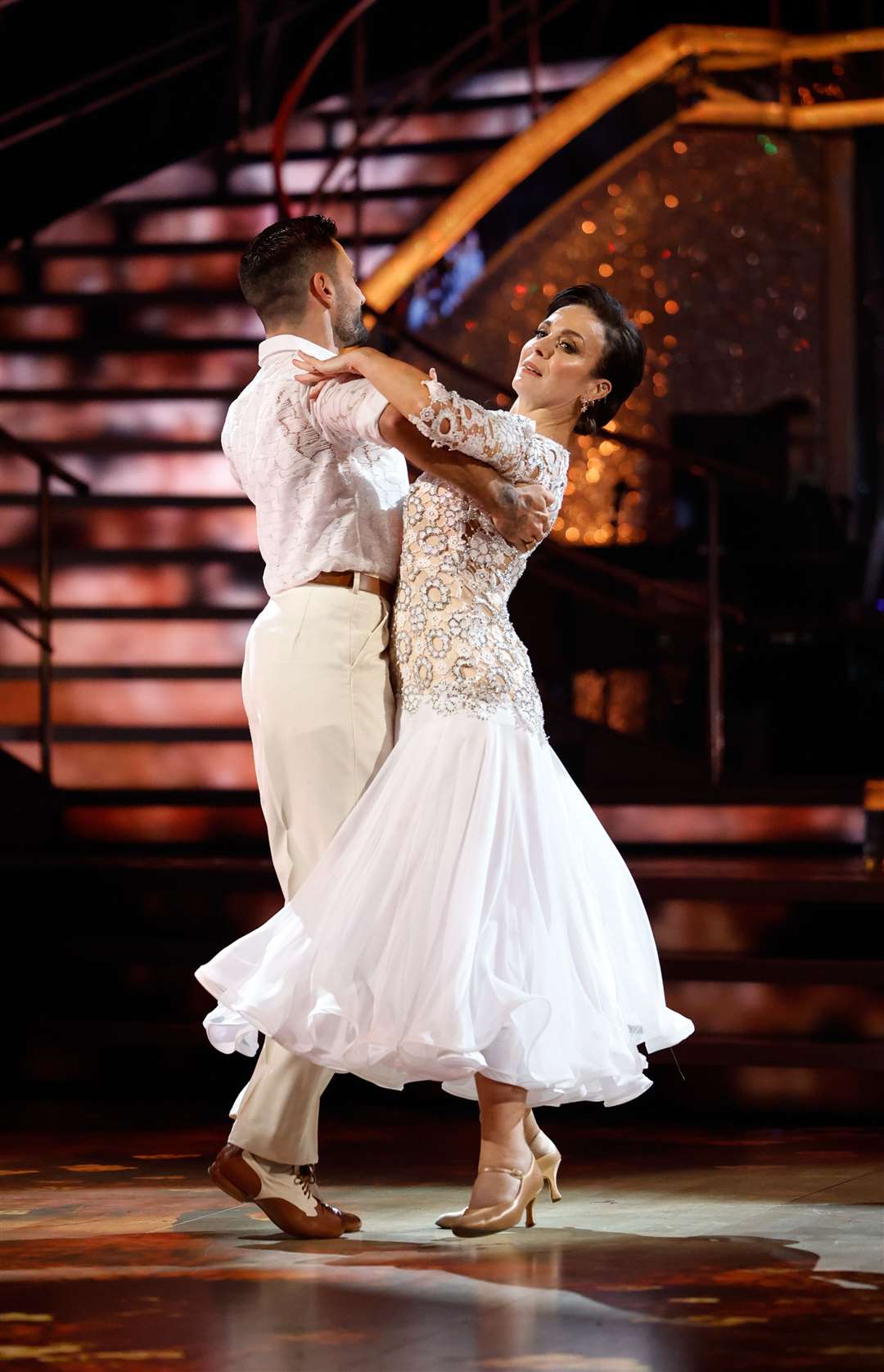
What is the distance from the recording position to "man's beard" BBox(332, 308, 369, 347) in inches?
131

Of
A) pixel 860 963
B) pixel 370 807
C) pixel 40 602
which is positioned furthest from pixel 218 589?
pixel 370 807

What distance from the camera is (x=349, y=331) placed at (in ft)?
10.9

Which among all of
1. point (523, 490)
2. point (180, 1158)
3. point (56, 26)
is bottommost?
point (180, 1158)

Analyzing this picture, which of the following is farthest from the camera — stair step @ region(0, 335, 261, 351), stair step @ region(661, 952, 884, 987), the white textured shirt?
stair step @ region(0, 335, 261, 351)

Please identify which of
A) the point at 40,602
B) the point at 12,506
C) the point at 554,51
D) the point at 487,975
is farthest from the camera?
the point at 554,51

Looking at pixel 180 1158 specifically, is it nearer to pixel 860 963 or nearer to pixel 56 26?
pixel 860 963

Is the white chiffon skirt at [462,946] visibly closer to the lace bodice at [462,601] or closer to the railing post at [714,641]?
the lace bodice at [462,601]

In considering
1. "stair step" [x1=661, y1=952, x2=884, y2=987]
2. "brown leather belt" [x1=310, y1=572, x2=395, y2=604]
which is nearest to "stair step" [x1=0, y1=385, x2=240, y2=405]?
"stair step" [x1=661, y1=952, x2=884, y2=987]

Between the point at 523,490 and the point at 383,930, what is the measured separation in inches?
29.4

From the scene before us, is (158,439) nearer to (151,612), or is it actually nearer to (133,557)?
(133,557)

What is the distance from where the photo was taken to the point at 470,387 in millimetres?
8930

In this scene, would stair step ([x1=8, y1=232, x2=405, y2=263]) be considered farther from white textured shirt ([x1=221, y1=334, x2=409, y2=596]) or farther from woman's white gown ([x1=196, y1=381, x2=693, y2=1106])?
woman's white gown ([x1=196, y1=381, x2=693, y2=1106])

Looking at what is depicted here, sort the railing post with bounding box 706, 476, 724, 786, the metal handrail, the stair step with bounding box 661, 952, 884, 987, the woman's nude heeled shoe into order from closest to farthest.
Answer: the woman's nude heeled shoe < the stair step with bounding box 661, 952, 884, 987 < the metal handrail < the railing post with bounding box 706, 476, 724, 786

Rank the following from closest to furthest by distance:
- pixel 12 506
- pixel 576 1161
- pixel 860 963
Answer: pixel 576 1161
pixel 860 963
pixel 12 506
